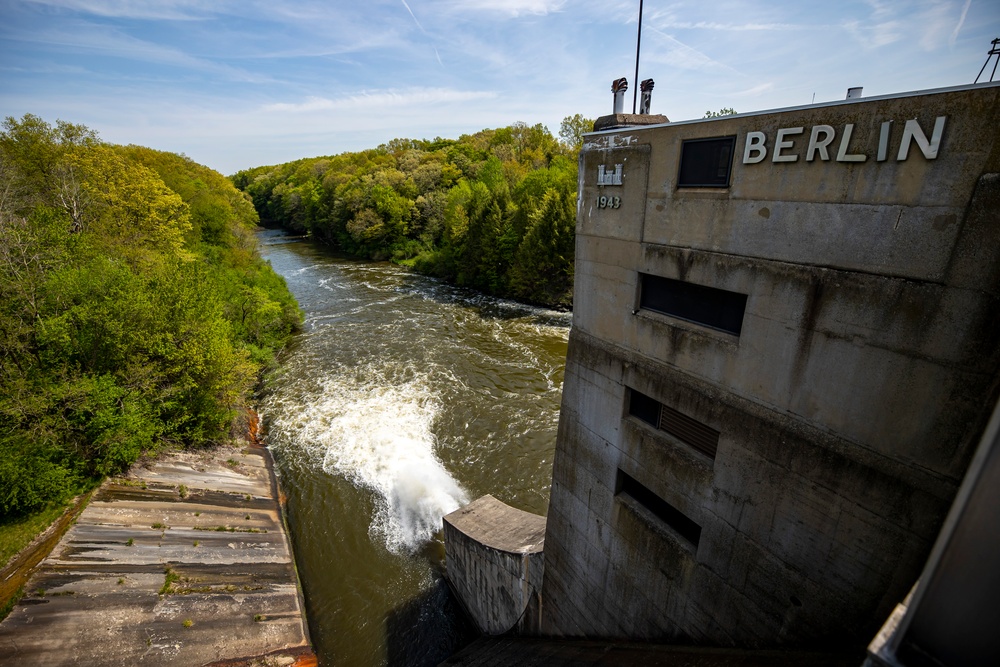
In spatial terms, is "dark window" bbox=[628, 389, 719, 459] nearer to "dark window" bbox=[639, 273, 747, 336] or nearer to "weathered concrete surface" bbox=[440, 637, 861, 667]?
"dark window" bbox=[639, 273, 747, 336]

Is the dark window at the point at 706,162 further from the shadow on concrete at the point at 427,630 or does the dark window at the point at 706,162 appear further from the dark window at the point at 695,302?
the shadow on concrete at the point at 427,630

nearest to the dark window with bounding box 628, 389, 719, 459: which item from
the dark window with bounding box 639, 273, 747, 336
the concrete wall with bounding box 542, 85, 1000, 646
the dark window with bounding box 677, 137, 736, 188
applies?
the concrete wall with bounding box 542, 85, 1000, 646

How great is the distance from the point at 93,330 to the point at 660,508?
23.1m

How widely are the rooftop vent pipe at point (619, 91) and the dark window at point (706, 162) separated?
2640 millimetres

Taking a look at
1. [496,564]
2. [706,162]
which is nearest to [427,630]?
[496,564]

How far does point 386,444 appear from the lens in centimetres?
2406

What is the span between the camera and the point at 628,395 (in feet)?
28.9

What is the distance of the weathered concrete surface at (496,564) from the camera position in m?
13.1

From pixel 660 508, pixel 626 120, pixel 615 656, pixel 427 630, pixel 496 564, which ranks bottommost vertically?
pixel 427 630

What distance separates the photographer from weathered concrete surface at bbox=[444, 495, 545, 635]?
13148 mm

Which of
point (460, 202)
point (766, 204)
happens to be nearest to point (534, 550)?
point (766, 204)

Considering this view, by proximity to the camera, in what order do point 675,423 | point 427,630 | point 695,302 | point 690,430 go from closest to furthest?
point 695,302 < point 690,430 < point 675,423 < point 427,630

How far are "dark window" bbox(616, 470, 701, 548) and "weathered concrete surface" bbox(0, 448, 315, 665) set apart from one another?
1286 centimetres

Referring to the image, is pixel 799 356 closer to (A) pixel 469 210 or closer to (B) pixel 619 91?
(B) pixel 619 91
